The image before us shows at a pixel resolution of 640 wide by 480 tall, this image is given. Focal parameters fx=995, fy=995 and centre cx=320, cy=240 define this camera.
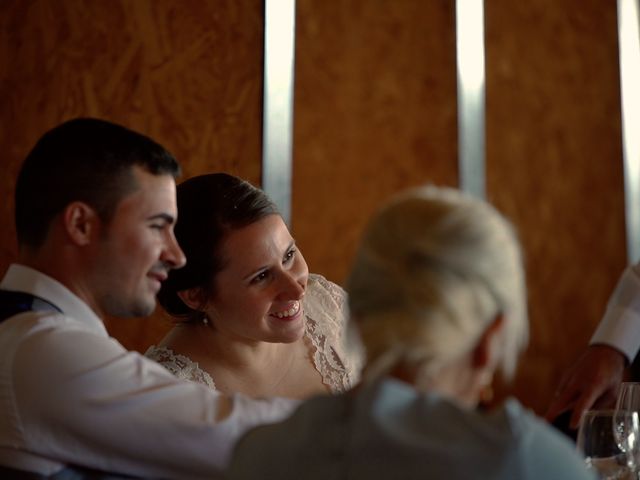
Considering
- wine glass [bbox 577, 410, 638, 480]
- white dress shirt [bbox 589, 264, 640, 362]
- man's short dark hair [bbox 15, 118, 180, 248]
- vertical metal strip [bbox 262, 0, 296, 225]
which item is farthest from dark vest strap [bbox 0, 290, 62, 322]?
vertical metal strip [bbox 262, 0, 296, 225]

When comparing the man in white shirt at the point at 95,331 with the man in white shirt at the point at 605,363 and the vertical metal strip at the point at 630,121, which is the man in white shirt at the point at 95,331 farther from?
the vertical metal strip at the point at 630,121

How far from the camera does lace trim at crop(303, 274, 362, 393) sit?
9.00ft

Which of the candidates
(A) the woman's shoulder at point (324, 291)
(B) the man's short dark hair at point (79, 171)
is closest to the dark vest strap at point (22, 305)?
(B) the man's short dark hair at point (79, 171)

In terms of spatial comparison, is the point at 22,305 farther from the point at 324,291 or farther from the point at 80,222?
the point at 324,291

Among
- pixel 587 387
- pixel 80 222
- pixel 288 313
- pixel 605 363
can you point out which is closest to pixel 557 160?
pixel 605 363

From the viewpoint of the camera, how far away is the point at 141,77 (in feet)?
15.2

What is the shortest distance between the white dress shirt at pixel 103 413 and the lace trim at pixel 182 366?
2.56 ft

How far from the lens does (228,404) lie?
5.21 ft

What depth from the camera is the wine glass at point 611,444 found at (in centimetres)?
174

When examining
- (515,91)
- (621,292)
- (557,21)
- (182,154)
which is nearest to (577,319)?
(515,91)

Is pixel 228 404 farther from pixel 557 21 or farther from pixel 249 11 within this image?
pixel 557 21

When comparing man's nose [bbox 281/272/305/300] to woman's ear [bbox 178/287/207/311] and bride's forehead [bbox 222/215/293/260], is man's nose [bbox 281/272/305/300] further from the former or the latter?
woman's ear [bbox 178/287/207/311]

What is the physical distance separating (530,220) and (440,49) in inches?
45.7

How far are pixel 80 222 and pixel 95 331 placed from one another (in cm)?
19
